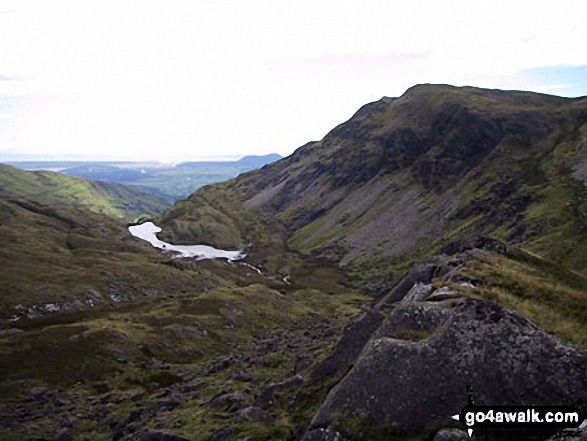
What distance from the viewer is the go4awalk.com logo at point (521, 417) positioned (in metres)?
19.9

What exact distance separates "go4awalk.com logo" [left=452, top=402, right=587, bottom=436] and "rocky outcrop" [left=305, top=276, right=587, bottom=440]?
298mm

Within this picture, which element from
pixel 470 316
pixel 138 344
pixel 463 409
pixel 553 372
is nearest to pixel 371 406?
pixel 463 409

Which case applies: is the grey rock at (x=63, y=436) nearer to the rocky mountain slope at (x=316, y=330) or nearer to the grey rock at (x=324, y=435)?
the rocky mountain slope at (x=316, y=330)

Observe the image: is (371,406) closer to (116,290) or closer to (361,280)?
(116,290)

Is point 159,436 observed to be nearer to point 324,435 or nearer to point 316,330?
point 324,435

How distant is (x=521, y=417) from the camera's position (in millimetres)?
20641

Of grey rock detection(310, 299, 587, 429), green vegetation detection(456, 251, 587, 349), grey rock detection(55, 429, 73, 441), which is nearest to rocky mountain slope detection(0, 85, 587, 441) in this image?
grey rock detection(310, 299, 587, 429)

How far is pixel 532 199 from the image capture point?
161625mm

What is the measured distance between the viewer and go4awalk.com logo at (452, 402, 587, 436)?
19.9 m

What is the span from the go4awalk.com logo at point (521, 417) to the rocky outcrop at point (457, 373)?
11.7 inches

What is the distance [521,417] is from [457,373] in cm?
318

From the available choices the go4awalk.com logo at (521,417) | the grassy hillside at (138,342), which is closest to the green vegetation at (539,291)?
the go4awalk.com logo at (521,417)

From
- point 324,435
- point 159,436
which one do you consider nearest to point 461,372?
point 324,435

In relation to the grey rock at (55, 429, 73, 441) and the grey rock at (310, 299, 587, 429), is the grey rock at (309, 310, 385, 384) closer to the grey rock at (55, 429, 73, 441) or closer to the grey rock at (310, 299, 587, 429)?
the grey rock at (310, 299, 587, 429)
